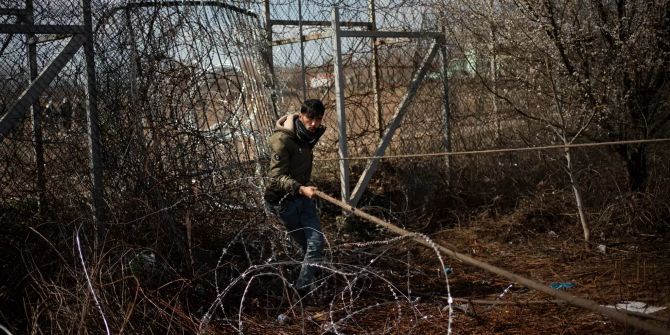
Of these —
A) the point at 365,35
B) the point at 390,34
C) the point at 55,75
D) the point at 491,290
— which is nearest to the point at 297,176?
the point at 491,290

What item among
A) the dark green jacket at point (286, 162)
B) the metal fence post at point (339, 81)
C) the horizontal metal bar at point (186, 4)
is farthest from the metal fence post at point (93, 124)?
the metal fence post at point (339, 81)

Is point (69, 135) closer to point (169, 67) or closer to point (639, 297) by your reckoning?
point (169, 67)

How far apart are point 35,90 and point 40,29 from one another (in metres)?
0.39

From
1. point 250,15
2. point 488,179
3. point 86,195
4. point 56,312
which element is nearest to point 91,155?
point 86,195

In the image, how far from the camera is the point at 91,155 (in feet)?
14.9

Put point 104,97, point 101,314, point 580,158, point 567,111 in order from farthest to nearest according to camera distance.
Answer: point 580,158 < point 567,111 < point 104,97 < point 101,314

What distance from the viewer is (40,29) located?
432 centimetres

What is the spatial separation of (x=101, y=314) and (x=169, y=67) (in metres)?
2.05

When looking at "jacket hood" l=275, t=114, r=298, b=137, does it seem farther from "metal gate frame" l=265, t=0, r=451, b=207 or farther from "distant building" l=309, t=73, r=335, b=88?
"distant building" l=309, t=73, r=335, b=88

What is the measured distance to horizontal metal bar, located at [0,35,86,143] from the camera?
423cm

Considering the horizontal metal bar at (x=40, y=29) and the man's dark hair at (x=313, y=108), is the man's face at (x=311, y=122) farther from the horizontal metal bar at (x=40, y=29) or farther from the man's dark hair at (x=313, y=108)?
the horizontal metal bar at (x=40, y=29)

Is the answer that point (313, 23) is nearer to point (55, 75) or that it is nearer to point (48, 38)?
point (48, 38)

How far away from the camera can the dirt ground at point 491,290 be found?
401 centimetres

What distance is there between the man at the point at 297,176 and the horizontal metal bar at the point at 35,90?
1.43 meters
